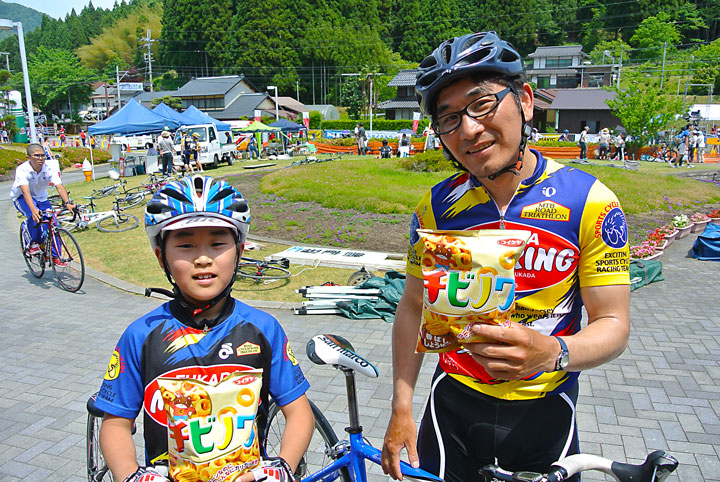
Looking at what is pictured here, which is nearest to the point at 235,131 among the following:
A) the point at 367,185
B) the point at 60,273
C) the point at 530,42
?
the point at 367,185

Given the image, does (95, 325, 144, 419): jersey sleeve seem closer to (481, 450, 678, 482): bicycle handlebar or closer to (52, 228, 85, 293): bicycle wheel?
(481, 450, 678, 482): bicycle handlebar

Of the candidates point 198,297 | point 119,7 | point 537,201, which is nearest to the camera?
point 537,201

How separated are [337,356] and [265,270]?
712 centimetres

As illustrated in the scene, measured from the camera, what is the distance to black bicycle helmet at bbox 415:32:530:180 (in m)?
1.90

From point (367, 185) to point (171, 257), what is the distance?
51.8ft

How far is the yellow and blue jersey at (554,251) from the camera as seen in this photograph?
6.21ft

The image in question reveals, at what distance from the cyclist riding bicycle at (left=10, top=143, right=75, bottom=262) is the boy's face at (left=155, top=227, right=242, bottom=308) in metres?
8.07

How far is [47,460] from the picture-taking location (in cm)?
420

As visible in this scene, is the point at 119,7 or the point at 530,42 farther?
the point at 119,7

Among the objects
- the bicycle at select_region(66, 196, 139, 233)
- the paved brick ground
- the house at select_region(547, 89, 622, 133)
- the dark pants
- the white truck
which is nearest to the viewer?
the paved brick ground

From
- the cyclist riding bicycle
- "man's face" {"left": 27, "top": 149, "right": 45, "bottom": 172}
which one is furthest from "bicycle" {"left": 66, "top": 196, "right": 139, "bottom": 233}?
"man's face" {"left": 27, "top": 149, "right": 45, "bottom": 172}

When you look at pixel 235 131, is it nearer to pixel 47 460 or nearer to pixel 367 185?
pixel 367 185

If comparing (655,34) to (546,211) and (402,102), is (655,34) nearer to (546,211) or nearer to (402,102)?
(402,102)

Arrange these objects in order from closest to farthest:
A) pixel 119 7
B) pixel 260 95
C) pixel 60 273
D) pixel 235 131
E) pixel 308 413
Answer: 1. pixel 308 413
2. pixel 60 273
3. pixel 235 131
4. pixel 260 95
5. pixel 119 7
